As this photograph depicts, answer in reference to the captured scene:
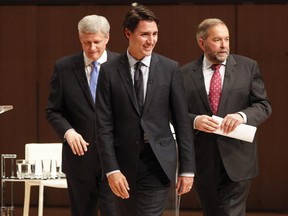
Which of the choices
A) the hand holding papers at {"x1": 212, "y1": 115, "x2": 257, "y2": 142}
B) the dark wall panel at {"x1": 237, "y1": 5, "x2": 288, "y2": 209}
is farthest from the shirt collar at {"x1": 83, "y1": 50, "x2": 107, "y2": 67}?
the dark wall panel at {"x1": 237, "y1": 5, "x2": 288, "y2": 209}

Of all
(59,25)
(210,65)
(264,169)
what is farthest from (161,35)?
(210,65)

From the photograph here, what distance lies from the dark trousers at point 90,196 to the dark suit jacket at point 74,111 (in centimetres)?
5

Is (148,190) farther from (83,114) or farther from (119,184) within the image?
(83,114)

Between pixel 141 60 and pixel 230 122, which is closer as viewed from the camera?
pixel 141 60

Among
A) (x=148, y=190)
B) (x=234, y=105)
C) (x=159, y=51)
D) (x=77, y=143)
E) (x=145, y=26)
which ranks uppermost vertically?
(x=159, y=51)

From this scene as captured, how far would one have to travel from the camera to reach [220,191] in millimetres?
4723

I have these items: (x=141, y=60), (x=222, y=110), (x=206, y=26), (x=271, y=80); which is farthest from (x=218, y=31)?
(x=271, y=80)

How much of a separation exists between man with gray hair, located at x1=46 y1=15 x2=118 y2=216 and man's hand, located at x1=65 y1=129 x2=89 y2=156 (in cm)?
6

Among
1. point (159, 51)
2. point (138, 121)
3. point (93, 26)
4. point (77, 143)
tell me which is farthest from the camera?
point (159, 51)

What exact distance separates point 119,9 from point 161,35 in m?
0.55

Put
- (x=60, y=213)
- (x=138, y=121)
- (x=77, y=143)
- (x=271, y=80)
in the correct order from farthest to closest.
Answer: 1. (x=271, y=80)
2. (x=60, y=213)
3. (x=77, y=143)
4. (x=138, y=121)

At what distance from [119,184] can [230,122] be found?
95cm

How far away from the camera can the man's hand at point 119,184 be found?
3.79 metres

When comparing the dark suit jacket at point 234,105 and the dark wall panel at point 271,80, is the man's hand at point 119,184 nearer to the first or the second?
the dark suit jacket at point 234,105
